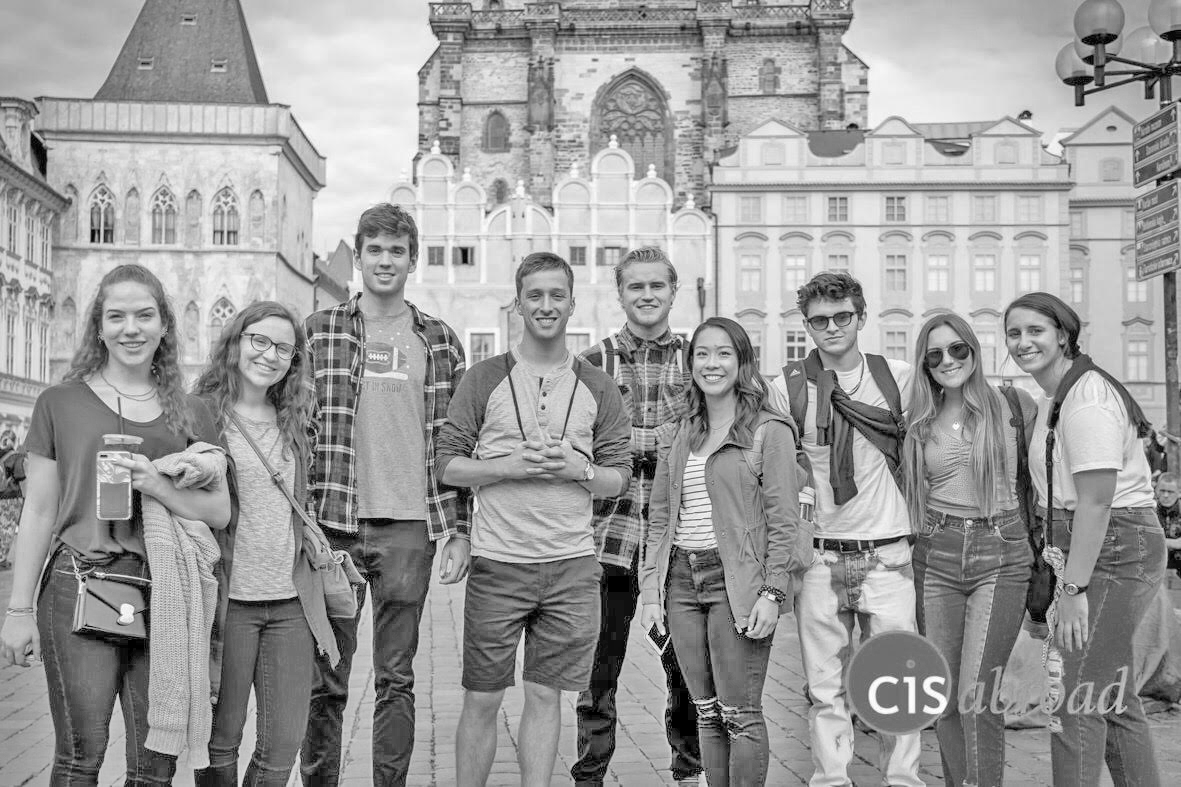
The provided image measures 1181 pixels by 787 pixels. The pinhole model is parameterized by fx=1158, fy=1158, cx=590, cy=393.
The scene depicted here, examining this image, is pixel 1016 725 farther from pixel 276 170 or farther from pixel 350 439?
pixel 276 170

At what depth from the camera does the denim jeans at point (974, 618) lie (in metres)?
3.93

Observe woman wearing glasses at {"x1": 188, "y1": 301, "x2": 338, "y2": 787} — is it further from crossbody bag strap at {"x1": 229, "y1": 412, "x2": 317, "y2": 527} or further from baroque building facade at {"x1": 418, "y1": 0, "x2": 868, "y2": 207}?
baroque building facade at {"x1": 418, "y1": 0, "x2": 868, "y2": 207}

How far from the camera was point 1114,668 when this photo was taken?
3713mm

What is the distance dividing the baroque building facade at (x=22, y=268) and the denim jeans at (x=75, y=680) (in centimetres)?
2938

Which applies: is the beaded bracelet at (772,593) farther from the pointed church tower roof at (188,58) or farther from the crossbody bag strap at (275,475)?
the pointed church tower roof at (188,58)

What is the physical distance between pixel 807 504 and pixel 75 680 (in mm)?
2386

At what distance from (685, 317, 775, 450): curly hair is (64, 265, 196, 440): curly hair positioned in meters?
1.74

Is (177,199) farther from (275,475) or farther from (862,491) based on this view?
(862,491)

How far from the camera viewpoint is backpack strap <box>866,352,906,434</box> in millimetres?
4293

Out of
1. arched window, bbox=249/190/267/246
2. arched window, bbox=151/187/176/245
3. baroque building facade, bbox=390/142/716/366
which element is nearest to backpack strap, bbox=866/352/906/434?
baroque building facade, bbox=390/142/716/366

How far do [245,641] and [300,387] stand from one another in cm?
84

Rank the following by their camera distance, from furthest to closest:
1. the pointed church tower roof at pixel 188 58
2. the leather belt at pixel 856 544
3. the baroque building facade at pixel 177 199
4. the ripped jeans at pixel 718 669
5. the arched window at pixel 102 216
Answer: the pointed church tower roof at pixel 188 58, the arched window at pixel 102 216, the baroque building facade at pixel 177 199, the leather belt at pixel 856 544, the ripped jeans at pixel 718 669

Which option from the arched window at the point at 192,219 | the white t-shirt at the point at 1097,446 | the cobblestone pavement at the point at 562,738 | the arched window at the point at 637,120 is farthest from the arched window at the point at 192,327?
the white t-shirt at the point at 1097,446

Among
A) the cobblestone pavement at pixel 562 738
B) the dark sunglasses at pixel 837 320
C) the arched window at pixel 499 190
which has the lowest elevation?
the cobblestone pavement at pixel 562 738
